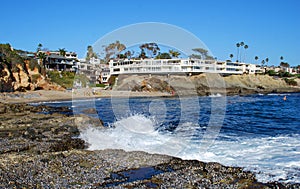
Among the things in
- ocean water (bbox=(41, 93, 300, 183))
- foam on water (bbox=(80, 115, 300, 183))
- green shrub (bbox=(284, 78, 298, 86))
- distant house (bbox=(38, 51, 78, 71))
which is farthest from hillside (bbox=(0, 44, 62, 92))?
green shrub (bbox=(284, 78, 298, 86))

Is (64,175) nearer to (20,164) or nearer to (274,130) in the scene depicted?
(20,164)

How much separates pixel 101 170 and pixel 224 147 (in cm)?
605

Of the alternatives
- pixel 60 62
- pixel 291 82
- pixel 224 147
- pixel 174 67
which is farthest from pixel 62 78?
pixel 291 82

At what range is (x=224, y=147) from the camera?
12195 mm

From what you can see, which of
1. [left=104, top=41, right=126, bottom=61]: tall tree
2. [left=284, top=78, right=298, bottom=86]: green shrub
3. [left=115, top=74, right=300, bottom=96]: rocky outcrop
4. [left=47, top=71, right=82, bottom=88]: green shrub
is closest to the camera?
[left=104, top=41, right=126, bottom=61]: tall tree

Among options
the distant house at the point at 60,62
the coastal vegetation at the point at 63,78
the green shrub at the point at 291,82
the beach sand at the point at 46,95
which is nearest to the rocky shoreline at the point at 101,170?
the beach sand at the point at 46,95

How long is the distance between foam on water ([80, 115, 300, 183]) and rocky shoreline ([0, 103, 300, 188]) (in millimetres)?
921

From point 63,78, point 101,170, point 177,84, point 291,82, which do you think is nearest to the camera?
point 101,170

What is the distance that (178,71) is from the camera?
153ft

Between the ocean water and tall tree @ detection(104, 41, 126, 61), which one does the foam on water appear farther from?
tall tree @ detection(104, 41, 126, 61)

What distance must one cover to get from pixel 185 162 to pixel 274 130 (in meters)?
10.2

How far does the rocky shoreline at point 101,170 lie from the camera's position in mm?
7363

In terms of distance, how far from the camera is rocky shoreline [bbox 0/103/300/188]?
290 inches

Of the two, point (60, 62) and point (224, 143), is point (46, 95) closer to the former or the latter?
point (60, 62)
